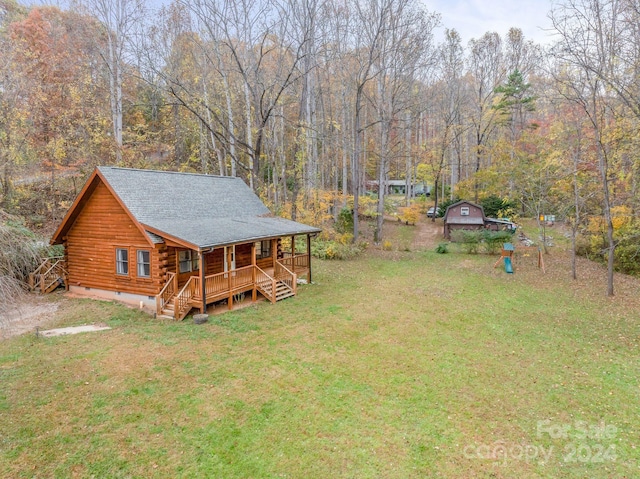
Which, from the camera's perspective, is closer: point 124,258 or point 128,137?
point 124,258

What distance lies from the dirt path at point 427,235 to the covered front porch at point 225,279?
13157mm

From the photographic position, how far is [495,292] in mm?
15609

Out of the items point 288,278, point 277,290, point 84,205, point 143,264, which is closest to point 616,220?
point 288,278

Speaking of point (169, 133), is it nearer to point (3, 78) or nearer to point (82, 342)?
point (3, 78)

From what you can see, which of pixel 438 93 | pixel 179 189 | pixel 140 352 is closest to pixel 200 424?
pixel 140 352

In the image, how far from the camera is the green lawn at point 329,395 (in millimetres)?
5520

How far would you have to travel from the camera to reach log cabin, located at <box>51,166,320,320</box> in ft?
39.2

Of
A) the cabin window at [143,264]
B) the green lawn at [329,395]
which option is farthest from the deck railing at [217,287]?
the cabin window at [143,264]

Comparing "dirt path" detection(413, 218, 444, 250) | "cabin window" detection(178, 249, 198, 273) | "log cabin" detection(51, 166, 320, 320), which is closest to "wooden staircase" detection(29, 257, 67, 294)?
"log cabin" detection(51, 166, 320, 320)

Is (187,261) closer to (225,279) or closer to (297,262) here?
(225,279)

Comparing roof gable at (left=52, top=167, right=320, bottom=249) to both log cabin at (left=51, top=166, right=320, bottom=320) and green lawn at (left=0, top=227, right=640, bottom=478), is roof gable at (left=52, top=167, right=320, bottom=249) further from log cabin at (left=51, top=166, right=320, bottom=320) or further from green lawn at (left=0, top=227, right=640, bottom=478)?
green lawn at (left=0, top=227, right=640, bottom=478)

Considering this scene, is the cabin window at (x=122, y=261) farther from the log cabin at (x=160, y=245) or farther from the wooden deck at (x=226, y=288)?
the wooden deck at (x=226, y=288)

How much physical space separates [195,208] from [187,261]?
2.49 meters

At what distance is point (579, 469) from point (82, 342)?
36.3 ft
